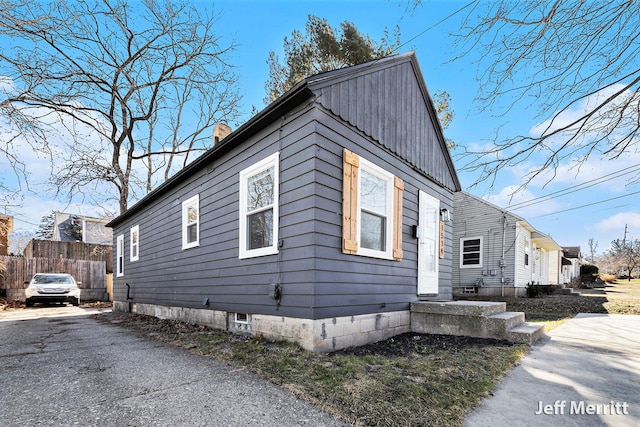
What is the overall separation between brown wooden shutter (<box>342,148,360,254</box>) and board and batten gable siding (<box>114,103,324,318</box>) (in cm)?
60

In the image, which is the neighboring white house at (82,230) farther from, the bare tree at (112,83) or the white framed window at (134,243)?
the white framed window at (134,243)

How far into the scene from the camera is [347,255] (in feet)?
14.8

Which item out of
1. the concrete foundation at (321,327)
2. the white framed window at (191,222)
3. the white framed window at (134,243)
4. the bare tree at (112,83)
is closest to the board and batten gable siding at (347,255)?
the concrete foundation at (321,327)

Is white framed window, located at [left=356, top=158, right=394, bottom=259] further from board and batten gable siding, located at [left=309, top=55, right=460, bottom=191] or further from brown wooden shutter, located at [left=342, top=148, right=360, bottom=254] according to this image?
board and batten gable siding, located at [left=309, top=55, right=460, bottom=191]

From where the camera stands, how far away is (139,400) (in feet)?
8.50

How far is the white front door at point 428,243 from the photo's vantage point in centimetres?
645

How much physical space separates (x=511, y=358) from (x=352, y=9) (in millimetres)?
5490

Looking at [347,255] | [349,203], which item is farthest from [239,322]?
[349,203]

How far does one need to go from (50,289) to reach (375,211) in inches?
540

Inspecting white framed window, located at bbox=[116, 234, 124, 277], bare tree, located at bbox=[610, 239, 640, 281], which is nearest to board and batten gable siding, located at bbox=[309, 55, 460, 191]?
white framed window, located at bbox=[116, 234, 124, 277]

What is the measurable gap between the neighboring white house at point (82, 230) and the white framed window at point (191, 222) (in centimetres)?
2128

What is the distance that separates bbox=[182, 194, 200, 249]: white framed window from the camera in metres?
6.99

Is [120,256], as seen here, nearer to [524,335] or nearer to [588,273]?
[524,335]

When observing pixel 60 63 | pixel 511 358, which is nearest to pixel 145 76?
pixel 60 63
